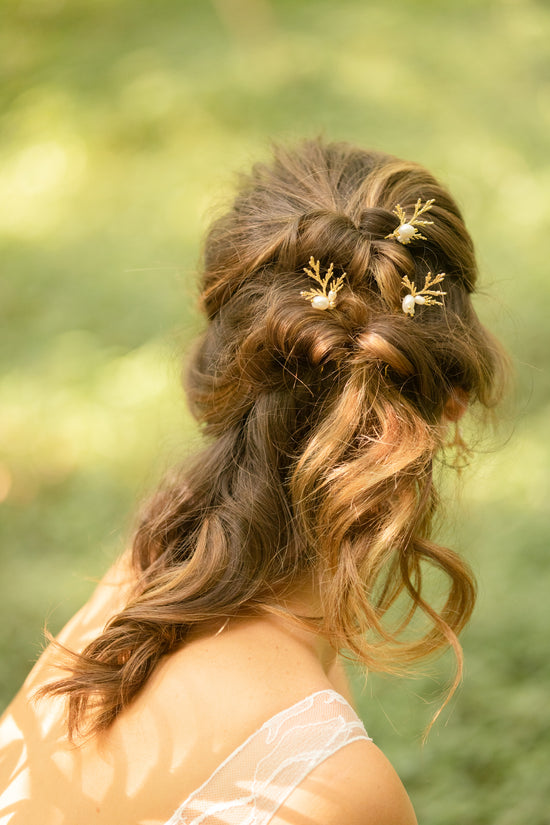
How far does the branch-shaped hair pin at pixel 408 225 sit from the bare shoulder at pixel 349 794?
2.81 feet

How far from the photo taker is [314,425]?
4.75 ft

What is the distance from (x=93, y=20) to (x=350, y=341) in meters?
4.97

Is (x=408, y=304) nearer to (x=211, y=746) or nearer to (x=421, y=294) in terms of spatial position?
(x=421, y=294)

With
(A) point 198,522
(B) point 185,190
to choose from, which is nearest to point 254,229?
(A) point 198,522

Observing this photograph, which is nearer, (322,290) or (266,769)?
(266,769)

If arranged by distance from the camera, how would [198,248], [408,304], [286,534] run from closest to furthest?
[408,304]
[286,534]
[198,248]

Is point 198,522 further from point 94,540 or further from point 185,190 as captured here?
point 185,190

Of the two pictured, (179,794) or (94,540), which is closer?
(179,794)

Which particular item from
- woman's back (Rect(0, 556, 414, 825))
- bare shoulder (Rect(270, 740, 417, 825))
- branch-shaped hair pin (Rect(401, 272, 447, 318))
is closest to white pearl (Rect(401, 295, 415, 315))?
branch-shaped hair pin (Rect(401, 272, 447, 318))

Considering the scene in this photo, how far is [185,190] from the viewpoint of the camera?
4516mm

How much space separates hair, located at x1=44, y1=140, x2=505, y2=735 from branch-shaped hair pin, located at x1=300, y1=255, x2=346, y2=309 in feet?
0.06

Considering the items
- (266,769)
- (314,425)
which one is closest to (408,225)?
(314,425)

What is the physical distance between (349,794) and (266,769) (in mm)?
134

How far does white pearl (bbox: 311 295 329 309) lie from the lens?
1.35 m
